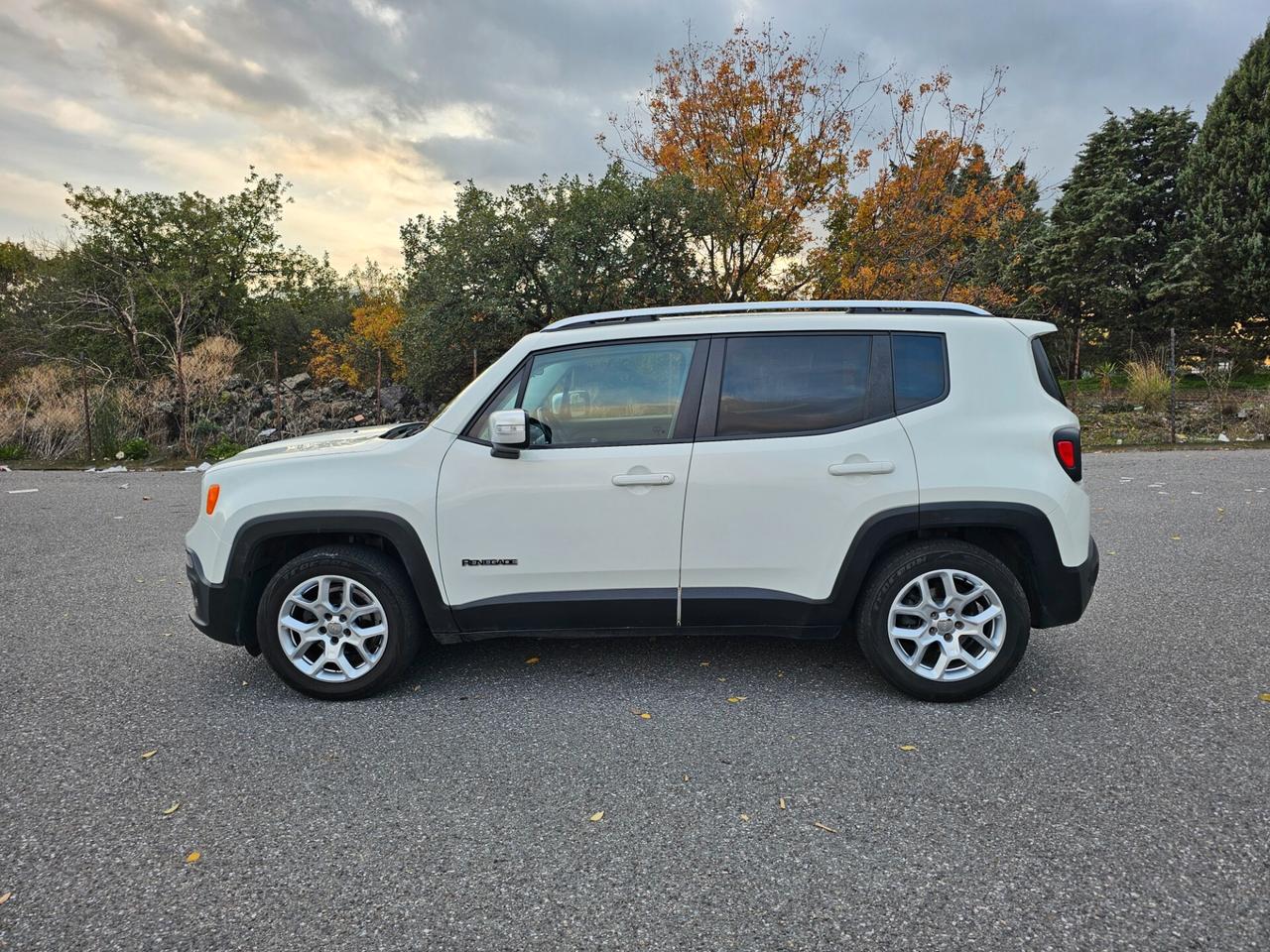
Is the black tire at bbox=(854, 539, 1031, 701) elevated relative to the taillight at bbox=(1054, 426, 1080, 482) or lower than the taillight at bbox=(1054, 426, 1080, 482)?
lower

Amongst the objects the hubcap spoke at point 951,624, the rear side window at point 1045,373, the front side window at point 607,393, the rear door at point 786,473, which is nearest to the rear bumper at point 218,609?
the front side window at point 607,393

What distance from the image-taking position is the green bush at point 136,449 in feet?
48.9

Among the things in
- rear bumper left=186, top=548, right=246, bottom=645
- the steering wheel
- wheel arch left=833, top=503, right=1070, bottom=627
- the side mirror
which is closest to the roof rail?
the steering wheel

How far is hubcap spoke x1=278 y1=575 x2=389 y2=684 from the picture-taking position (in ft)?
11.8

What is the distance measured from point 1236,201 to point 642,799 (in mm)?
27305

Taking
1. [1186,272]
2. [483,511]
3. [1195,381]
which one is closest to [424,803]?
[483,511]

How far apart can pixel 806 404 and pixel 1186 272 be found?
25.4 metres

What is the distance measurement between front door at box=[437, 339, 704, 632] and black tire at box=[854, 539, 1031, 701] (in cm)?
91

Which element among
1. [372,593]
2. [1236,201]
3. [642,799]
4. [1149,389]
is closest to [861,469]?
[642,799]

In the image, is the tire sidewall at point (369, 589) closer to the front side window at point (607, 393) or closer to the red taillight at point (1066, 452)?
the front side window at point (607, 393)

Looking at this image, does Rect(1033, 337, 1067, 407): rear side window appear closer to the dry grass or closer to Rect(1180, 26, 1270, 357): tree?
the dry grass

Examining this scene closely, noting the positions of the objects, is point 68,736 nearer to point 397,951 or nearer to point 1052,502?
point 397,951

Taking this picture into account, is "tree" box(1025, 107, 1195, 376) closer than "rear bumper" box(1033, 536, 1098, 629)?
No

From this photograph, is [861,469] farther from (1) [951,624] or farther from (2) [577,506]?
(2) [577,506]
